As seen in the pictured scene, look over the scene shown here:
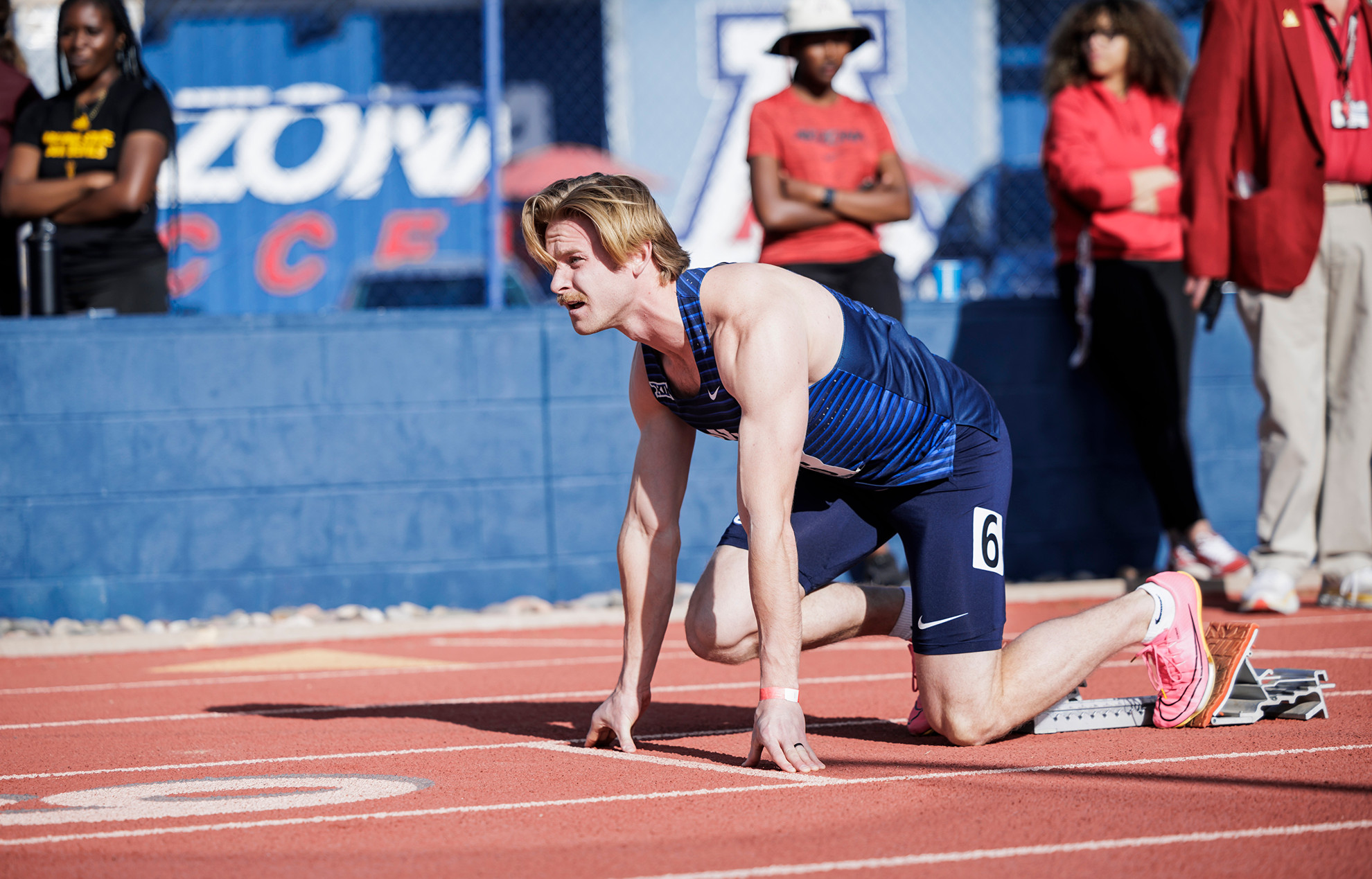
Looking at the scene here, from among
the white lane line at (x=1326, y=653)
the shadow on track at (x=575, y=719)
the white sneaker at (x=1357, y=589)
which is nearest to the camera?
the shadow on track at (x=575, y=719)

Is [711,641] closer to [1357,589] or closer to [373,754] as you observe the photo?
[373,754]

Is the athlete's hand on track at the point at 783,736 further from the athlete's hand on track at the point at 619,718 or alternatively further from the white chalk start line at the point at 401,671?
the white chalk start line at the point at 401,671

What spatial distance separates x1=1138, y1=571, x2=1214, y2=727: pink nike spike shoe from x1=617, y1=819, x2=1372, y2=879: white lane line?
1.13m

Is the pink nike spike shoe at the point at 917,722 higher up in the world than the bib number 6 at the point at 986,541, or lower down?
lower down

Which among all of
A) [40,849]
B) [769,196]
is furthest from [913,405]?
[769,196]

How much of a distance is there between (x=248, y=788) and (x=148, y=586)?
3.97 metres

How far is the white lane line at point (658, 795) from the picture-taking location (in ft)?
10.7

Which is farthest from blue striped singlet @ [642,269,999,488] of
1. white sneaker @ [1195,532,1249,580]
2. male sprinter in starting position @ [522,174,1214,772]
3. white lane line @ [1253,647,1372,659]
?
white sneaker @ [1195,532,1249,580]

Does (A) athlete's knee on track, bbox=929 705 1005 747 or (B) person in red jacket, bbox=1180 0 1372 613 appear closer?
(A) athlete's knee on track, bbox=929 705 1005 747

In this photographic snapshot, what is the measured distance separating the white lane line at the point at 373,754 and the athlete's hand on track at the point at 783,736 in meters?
0.75

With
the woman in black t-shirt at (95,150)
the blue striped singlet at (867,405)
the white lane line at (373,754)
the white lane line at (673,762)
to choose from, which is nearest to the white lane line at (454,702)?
the white lane line at (373,754)

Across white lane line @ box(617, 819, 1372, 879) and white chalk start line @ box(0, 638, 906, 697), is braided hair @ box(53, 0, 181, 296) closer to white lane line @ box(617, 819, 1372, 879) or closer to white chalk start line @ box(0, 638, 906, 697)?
white chalk start line @ box(0, 638, 906, 697)

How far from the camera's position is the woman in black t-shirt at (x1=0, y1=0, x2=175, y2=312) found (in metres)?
7.27

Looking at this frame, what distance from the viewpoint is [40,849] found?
3107 mm
